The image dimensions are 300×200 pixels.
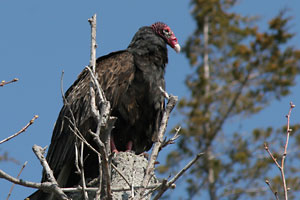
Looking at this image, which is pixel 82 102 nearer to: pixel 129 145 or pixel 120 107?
pixel 120 107

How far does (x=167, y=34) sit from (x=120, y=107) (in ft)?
3.85

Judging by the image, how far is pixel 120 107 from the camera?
505 cm

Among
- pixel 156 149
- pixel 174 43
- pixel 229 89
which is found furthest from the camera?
pixel 229 89

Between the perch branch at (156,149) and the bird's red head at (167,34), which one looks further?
the bird's red head at (167,34)

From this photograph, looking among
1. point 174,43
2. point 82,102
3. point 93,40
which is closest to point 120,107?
point 82,102

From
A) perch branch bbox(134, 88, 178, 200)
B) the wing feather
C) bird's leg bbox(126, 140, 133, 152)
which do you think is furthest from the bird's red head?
perch branch bbox(134, 88, 178, 200)

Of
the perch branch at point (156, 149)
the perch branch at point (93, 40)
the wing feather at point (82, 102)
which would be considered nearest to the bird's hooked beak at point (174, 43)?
the wing feather at point (82, 102)

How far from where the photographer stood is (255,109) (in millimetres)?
15133

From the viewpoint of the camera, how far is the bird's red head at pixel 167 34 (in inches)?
231

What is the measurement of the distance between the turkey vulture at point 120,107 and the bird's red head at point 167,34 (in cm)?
49

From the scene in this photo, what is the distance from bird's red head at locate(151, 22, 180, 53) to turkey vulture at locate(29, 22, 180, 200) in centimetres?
49

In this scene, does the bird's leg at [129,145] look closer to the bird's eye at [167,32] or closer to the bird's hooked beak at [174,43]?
the bird's hooked beak at [174,43]

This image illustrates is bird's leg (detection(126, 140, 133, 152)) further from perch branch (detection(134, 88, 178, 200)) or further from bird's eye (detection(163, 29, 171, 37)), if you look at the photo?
perch branch (detection(134, 88, 178, 200))

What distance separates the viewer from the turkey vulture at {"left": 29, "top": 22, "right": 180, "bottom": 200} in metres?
4.94
